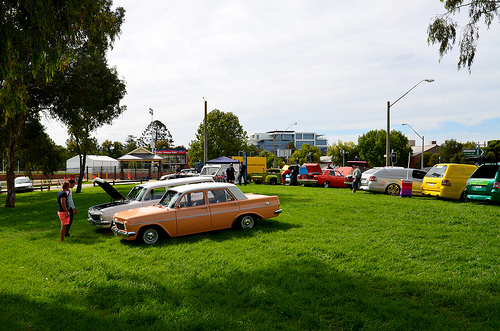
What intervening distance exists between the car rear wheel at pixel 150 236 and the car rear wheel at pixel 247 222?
89.8 inches

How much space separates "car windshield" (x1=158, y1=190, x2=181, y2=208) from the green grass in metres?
0.92

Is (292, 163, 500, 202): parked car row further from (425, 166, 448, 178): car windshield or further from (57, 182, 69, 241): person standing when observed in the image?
(57, 182, 69, 241): person standing

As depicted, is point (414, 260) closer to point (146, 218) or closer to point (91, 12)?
point (146, 218)

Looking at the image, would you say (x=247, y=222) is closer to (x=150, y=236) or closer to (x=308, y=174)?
(x=150, y=236)

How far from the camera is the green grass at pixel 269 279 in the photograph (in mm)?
4586

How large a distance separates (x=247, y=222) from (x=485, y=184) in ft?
31.7

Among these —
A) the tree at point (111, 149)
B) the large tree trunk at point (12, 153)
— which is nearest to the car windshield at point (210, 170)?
the large tree trunk at point (12, 153)

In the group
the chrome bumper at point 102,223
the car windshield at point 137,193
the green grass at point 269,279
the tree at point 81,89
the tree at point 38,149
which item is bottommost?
the green grass at point 269,279

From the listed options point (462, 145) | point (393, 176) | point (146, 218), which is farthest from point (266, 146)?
point (146, 218)

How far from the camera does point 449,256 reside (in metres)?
6.77

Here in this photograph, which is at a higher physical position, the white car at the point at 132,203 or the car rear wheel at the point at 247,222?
the white car at the point at 132,203

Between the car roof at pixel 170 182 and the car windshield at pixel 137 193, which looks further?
the car roof at pixel 170 182

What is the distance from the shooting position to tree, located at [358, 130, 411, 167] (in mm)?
71500

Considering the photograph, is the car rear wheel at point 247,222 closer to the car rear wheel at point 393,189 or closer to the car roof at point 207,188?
the car roof at point 207,188
